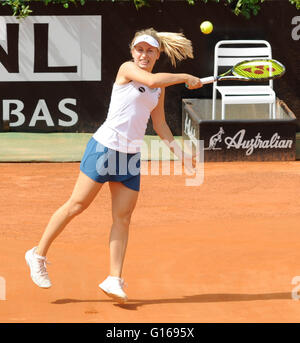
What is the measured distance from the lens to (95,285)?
6.11 m

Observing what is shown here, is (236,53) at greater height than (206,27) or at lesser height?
lesser

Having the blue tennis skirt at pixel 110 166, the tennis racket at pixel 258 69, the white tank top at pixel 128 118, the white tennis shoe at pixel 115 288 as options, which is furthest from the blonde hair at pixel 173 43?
the white tennis shoe at pixel 115 288

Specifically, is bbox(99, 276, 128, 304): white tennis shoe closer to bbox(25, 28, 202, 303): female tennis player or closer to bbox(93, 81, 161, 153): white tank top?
bbox(25, 28, 202, 303): female tennis player

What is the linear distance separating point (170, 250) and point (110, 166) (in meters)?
1.76

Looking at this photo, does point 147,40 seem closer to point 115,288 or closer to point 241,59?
point 115,288

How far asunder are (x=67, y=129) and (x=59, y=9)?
1.82m

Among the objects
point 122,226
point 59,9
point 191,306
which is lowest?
point 191,306

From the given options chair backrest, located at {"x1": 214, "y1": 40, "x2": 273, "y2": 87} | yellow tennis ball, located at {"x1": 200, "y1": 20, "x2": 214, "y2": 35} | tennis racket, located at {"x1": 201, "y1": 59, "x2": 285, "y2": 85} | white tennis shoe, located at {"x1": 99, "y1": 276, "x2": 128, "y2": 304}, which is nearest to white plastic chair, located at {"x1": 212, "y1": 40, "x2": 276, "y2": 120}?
chair backrest, located at {"x1": 214, "y1": 40, "x2": 273, "y2": 87}

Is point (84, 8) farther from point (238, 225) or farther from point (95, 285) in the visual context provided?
point (95, 285)

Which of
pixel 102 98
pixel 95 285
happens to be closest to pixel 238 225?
pixel 95 285

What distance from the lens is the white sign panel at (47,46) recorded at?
13195 mm

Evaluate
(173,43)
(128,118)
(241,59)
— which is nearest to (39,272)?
(128,118)

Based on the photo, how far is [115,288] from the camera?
18.4ft

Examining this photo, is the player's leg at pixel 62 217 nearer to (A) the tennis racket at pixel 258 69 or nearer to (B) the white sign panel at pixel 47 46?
Answer: (A) the tennis racket at pixel 258 69
